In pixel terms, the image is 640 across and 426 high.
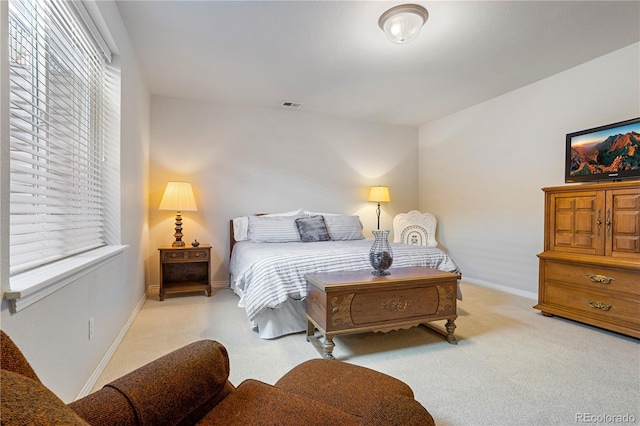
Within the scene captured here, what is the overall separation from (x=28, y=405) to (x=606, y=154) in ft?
12.6

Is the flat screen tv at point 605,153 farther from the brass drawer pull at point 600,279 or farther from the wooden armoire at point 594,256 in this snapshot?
the brass drawer pull at point 600,279

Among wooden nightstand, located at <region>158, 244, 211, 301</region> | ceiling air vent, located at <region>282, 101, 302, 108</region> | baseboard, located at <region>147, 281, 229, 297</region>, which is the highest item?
ceiling air vent, located at <region>282, 101, 302, 108</region>

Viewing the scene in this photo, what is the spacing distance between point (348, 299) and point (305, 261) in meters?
0.56

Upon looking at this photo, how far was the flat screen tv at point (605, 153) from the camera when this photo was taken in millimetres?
2604

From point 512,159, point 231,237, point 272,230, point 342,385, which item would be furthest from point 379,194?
point 342,385

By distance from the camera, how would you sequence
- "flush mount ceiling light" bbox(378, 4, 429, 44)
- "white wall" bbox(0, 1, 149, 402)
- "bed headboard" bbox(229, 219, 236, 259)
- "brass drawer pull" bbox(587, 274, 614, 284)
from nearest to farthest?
"white wall" bbox(0, 1, 149, 402), "flush mount ceiling light" bbox(378, 4, 429, 44), "brass drawer pull" bbox(587, 274, 614, 284), "bed headboard" bbox(229, 219, 236, 259)

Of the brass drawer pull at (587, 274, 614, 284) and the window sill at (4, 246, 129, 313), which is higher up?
the window sill at (4, 246, 129, 313)

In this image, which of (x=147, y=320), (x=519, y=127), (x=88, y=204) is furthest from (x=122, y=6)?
(x=519, y=127)

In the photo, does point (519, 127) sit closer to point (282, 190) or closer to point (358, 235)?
point (358, 235)

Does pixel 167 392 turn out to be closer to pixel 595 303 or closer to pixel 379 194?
pixel 595 303

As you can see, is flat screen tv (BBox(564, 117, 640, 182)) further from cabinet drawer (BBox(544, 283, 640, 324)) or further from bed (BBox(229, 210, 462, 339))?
bed (BBox(229, 210, 462, 339))

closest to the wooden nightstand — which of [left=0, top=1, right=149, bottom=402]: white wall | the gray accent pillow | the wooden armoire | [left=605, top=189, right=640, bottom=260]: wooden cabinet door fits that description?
[left=0, top=1, right=149, bottom=402]: white wall

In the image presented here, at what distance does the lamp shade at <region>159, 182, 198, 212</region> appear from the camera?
11.9ft

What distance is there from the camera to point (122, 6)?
7.47 feet
